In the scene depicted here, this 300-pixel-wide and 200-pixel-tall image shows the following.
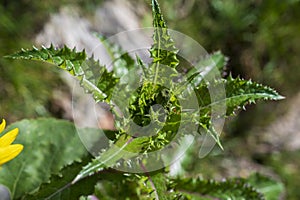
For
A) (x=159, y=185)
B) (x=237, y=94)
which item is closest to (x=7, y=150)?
(x=159, y=185)

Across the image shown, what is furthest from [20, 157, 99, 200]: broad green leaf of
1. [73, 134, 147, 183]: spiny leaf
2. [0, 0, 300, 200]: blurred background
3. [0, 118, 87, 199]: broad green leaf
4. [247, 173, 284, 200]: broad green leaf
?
[0, 0, 300, 200]: blurred background

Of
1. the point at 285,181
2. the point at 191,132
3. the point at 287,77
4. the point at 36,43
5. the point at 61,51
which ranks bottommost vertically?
the point at 191,132

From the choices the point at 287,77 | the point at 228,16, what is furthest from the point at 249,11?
the point at 287,77

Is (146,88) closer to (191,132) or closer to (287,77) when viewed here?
(191,132)

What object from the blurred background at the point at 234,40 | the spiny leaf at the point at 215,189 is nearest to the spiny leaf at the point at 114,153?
the spiny leaf at the point at 215,189

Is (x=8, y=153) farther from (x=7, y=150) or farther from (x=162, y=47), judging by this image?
(x=162, y=47)

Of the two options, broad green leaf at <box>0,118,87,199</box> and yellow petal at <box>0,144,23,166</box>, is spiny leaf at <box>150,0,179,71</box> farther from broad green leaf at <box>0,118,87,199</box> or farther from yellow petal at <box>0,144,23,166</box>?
broad green leaf at <box>0,118,87,199</box>
